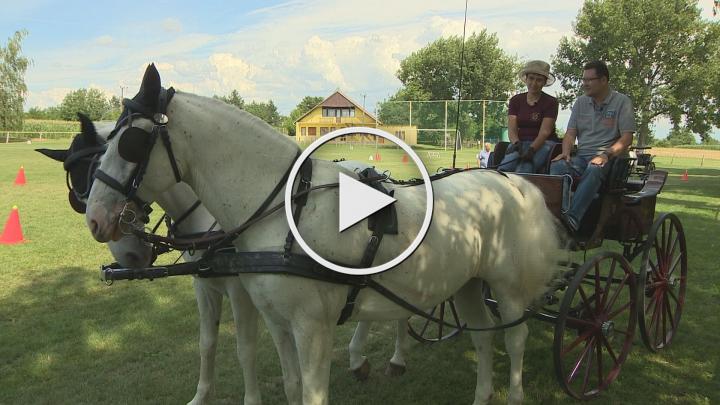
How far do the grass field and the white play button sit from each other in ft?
0.74

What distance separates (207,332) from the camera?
385 cm

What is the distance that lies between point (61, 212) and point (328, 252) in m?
11.8

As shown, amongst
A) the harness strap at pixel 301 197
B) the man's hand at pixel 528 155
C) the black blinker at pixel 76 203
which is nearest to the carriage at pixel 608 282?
the man's hand at pixel 528 155

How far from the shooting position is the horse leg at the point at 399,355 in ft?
15.1

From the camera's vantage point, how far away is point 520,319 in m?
3.51

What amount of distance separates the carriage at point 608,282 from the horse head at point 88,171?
2.22 m

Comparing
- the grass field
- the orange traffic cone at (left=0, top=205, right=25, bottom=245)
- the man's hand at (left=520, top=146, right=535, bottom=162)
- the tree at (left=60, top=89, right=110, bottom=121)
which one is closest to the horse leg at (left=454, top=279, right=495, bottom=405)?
the grass field

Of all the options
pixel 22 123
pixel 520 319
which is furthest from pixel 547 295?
pixel 22 123

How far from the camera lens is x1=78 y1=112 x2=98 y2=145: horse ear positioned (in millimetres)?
2996

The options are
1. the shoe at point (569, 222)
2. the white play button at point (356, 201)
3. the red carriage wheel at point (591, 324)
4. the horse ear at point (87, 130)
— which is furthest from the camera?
the shoe at point (569, 222)

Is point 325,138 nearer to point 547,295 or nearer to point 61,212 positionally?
point 547,295

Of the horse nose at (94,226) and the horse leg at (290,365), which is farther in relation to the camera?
the horse leg at (290,365)

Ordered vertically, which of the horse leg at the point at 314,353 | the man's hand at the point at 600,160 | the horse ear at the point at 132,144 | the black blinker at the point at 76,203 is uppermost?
the horse ear at the point at 132,144

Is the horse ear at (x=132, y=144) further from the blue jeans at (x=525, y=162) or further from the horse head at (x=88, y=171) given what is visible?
the blue jeans at (x=525, y=162)
